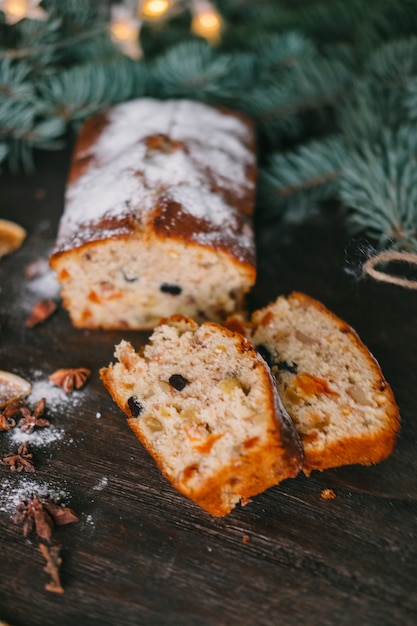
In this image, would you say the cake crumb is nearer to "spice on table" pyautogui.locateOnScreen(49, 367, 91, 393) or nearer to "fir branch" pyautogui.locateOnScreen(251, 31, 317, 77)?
"spice on table" pyautogui.locateOnScreen(49, 367, 91, 393)

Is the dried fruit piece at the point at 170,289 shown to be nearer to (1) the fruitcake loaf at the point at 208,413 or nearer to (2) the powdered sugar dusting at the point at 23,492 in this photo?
(1) the fruitcake loaf at the point at 208,413

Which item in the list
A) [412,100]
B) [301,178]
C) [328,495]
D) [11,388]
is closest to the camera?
[328,495]

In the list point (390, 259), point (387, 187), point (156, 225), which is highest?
point (387, 187)

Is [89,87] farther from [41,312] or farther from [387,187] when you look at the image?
[387,187]

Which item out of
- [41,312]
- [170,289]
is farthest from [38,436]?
[170,289]

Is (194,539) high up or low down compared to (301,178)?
down

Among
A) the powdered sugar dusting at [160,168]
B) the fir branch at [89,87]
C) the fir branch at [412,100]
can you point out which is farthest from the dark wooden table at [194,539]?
the fir branch at [89,87]

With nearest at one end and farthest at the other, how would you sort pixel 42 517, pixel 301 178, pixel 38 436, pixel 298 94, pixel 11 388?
1. pixel 42 517
2. pixel 38 436
3. pixel 11 388
4. pixel 301 178
5. pixel 298 94
